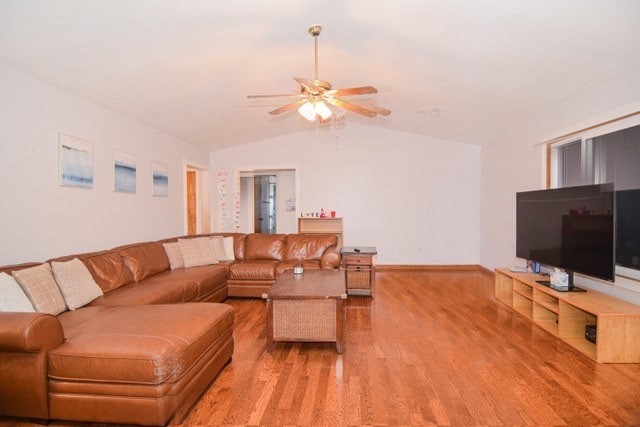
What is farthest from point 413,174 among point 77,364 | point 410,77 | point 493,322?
point 77,364

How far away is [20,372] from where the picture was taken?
171 cm

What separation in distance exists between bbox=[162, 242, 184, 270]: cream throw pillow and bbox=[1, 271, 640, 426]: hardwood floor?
1.29 m

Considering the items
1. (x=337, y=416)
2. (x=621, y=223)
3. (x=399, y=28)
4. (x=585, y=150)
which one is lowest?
(x=337, y=416)

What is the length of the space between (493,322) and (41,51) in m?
4.81

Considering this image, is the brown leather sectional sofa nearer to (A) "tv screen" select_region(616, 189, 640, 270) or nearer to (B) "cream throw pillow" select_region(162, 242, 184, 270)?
(B) "cream throw pillow" select_region(162, 242, 184, 270)

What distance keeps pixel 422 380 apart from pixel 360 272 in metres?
2.25

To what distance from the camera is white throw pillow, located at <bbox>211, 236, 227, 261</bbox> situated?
15.4 ft

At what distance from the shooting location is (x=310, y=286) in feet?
9.73

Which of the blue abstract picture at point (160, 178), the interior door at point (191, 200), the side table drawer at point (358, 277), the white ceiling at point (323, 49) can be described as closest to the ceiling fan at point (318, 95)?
the white ceiling at point (323, 49)

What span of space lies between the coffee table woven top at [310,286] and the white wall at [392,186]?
3.06 m

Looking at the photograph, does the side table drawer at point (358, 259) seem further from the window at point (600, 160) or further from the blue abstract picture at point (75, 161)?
the blue abstract picture at point (75, 161)

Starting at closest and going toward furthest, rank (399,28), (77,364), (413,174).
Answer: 1. (77,364)
2. (399,28)
3. (413,174)

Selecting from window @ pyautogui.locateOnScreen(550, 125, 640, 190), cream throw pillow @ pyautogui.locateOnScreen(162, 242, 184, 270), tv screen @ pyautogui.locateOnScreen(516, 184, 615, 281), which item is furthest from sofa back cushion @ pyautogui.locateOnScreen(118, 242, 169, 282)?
window @ pyautogui.locateOnScreen(550, 125, 640, 190)

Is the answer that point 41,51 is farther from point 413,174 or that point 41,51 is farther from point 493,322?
point 413,174
